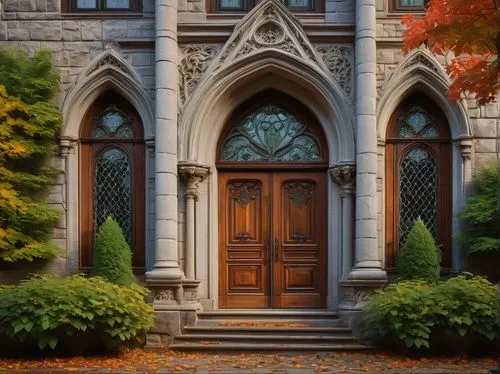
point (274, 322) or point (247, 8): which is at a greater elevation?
point (247, 8)

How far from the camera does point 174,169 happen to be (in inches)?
460

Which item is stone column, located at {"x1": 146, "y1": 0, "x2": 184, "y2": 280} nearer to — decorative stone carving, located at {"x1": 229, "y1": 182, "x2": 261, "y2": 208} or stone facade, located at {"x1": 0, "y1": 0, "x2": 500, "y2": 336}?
stone facade, located at {"x1": 0, "y1": 0, "x2": 500, "y2": 336}

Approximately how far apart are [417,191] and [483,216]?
4.36 feet

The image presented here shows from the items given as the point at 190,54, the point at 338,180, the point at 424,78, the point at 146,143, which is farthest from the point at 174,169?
the point at 424,78

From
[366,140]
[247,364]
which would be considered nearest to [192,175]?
[366,140]

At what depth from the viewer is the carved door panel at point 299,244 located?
12438mm

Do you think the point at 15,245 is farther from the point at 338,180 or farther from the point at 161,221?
the point at 338,180

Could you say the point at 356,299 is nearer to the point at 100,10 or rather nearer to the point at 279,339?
the point at 279,339

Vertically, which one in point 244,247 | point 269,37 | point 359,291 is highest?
point 269,37

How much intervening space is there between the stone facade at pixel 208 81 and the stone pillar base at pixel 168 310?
302 mm

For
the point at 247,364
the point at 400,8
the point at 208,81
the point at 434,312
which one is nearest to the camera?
the point at 247,364

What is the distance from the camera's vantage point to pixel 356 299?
37.1 ft

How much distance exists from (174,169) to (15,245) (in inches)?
116

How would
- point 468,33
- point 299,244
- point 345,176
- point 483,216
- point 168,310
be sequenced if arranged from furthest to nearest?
point 299,244 → point 345,176 → point 483,216 → point 168,310 → point 468,33
